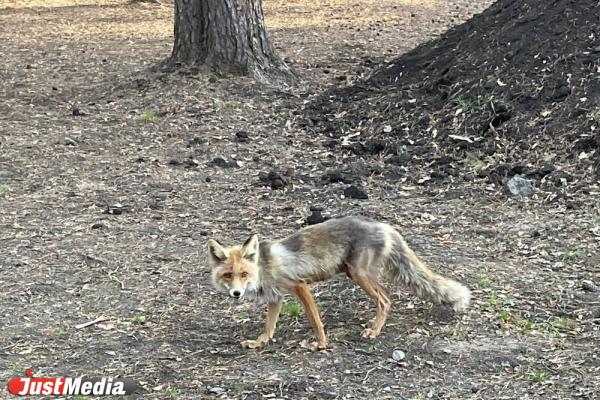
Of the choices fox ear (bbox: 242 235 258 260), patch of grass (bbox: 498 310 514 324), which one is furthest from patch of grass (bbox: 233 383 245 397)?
patch of grass (bbox: 498 310 514 324)

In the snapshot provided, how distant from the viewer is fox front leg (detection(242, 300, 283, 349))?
5.08 metres

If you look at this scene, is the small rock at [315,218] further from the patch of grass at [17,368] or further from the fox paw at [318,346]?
the patch of grass at [17,368]

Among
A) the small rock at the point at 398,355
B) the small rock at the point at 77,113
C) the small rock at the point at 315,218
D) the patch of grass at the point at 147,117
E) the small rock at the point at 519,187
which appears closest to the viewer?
the small rock at the point at 398,355

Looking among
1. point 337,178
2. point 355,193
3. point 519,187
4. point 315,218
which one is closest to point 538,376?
point 315,218

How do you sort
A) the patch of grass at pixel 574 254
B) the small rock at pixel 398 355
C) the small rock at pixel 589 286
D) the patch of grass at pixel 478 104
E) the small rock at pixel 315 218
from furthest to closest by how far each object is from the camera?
1. the patch of grass at pixel 478 104
2. the small rock at pixel 315 218
3. the patch of grass at pixel 574 254
4. the small rock at pixel 589 286
5. the small rock at pixel 398 355

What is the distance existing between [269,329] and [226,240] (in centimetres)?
175

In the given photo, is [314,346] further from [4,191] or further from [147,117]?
[147,117]

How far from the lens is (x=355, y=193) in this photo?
24.9ft

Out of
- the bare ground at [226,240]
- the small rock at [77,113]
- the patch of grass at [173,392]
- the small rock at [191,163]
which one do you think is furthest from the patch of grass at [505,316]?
the small rock at [77,113]

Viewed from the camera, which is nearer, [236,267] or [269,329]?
[236,267]

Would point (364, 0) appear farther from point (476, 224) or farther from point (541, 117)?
point (476, 224)

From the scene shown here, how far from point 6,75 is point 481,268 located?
9.09m

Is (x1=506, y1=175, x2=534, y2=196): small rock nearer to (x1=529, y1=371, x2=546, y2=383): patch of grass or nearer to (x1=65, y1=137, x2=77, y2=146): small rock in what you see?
(x1=529, y1=371, x2=546, y2=383): patch of grass

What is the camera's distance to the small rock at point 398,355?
16.0 ft
